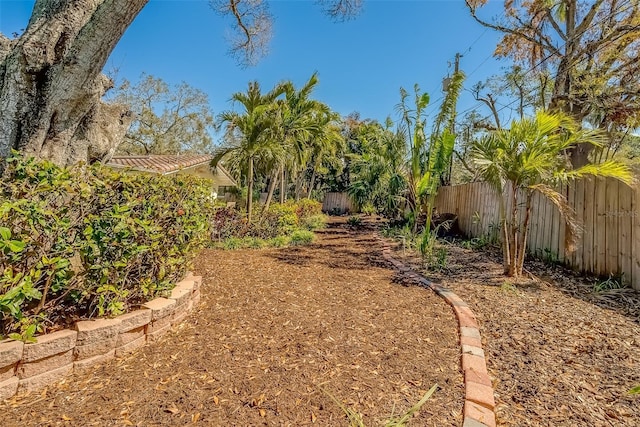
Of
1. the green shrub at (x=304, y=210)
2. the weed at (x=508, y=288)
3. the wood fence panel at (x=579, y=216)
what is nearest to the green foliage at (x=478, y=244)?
the wood fence panel at (x=579, y=216)

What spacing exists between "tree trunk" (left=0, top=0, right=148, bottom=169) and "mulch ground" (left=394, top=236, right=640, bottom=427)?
4219 mm

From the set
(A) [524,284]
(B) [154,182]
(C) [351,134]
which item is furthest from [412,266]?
(C) [351,134]

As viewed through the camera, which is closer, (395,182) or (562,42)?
(562,42)

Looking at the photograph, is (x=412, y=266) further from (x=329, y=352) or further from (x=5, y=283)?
(x=5, y=283)

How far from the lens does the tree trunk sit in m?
2.85

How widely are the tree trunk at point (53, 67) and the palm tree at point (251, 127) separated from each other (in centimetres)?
584

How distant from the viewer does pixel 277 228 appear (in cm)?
917

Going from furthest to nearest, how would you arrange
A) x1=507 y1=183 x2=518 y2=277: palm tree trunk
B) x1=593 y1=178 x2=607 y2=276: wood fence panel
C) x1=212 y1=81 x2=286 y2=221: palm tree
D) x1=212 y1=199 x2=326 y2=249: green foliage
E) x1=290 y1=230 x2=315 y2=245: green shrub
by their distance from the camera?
x1=212 y1=81 x2=286 y2=221: palm tree
x1=290 y1=230 x2=315 y2=245: green shrub
x1=212 y1=199 x2=326 y2=249: green foliage
x1=507 y1=183 x2=518 y2=277: palm tree trunk
x1=593 y1=178 x2=607 y2=276: wood fence panel

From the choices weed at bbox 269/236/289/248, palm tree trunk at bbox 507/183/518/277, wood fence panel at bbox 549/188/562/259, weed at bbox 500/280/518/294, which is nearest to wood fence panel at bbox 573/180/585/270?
wood fence panel at bbox 549/188/562/259

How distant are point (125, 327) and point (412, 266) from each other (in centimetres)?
456

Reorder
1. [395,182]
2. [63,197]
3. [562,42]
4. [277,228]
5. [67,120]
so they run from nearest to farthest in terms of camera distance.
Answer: [63,197] < [67,120] < [562,42] < [277,228] < [395,182]

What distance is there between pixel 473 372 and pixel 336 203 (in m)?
23.5

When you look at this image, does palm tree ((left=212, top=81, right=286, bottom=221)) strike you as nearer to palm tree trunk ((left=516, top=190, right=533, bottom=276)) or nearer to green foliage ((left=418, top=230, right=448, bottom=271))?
green foliage ((left=418, top=230, right=448, bottom=271))

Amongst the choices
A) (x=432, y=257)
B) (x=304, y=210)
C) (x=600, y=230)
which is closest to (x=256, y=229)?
(x=432, y=257)
